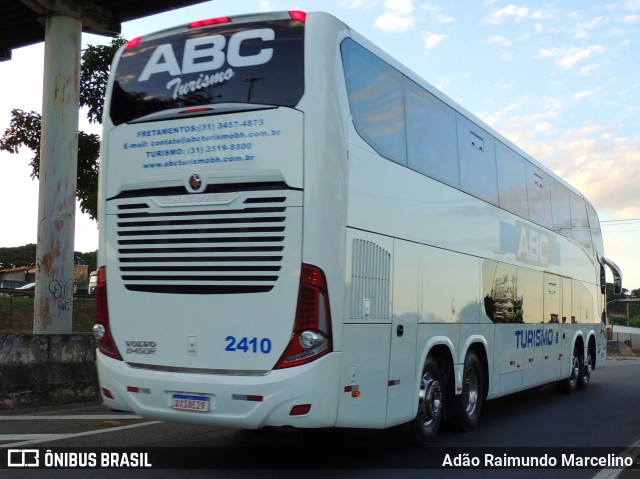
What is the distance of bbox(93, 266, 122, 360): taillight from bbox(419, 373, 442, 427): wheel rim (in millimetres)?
3279

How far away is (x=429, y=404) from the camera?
8.15 metres

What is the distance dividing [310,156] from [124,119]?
212 centimetres

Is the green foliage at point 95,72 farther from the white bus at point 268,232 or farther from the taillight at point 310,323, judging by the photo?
the taillight at point 310,323

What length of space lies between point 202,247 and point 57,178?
6803 millimetres

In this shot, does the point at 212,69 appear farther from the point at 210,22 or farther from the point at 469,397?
the point at 469,397

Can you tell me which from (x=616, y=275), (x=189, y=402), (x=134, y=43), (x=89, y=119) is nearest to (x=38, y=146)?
(x=89, y=119)

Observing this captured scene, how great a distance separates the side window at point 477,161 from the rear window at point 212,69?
11.6 feet

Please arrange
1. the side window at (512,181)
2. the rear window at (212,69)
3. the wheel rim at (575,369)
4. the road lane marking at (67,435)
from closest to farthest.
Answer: the rear window at (212,69) → the road lane marking at (67,435) → the side window at (512,181) → the wheel rim at (575,369)

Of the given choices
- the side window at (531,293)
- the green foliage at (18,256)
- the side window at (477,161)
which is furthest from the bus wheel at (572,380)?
the green foliage at (18,256)

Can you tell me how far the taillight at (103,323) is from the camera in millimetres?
7023

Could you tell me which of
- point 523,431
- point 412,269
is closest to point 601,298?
point 523,431

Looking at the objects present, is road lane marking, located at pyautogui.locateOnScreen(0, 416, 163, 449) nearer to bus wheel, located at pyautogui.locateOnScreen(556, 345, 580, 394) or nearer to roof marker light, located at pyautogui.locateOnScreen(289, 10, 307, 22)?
roof marker light, located at pyautogui.locateOnScreen(289, 10, 307, 22)

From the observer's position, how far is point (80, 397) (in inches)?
434

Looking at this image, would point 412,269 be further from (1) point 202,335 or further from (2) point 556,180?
(2) point 556,180
